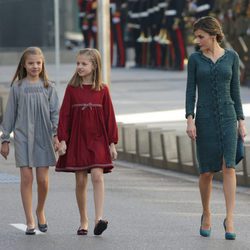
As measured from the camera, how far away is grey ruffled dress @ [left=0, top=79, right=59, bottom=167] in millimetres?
11711

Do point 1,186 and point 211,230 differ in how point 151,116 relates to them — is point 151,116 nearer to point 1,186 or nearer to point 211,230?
point 1,186

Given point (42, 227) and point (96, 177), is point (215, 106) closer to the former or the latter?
point (96, 177)

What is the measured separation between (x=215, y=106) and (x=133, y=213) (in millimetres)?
2048

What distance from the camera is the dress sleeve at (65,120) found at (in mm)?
11414

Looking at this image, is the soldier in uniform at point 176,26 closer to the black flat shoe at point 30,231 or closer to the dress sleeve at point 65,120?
the black flat shoe at point 30,231

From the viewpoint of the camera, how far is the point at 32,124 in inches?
461

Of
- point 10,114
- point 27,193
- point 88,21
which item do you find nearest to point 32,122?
point 10,114

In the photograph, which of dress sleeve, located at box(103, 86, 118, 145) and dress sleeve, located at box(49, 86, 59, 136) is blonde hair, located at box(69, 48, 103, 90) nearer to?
dress sleeve, located at box(103, 86, 118, 145)

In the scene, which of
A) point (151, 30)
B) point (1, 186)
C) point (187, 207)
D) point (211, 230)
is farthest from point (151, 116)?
point (151, 30)

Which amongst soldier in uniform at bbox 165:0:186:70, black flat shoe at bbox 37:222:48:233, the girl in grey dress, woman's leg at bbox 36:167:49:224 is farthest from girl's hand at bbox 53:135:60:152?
soldier in uniform at bbox 165:0:186:70

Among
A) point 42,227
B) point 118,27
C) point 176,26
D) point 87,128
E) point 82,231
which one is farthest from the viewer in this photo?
point 118,27

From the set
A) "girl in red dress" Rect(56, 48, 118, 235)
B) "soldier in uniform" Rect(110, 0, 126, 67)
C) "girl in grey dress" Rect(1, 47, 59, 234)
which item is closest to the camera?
"girl in red dress" Rect(56, 48, 118, 235)

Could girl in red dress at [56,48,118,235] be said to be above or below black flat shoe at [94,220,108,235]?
above

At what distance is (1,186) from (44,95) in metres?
3.66
